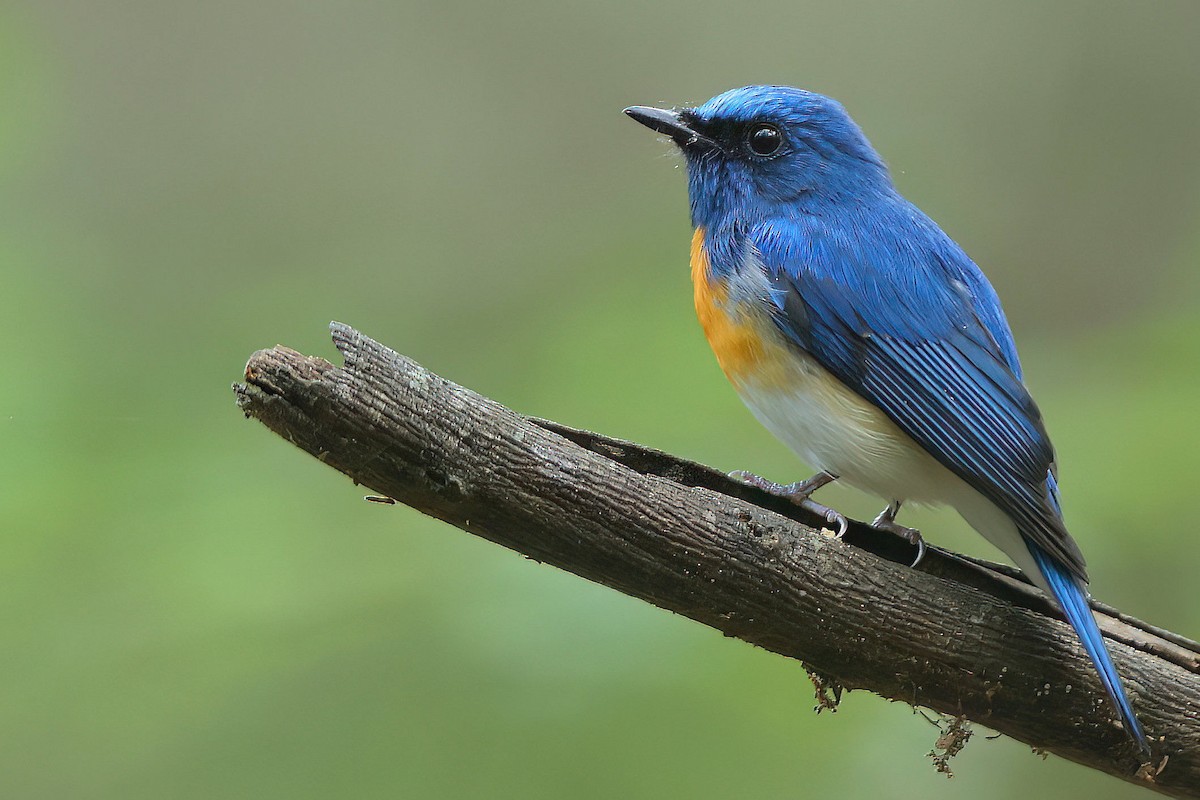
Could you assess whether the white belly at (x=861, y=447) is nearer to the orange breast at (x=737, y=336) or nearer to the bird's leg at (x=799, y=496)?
the orange breast at (x=737, y=336)

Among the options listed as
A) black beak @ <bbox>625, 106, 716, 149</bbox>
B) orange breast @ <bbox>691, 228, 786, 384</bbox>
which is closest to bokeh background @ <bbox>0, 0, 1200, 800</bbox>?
black beak @ <bbox>625, 106, 716, 149</bbox>

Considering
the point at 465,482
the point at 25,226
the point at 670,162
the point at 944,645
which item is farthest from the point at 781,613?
the point at 25,226

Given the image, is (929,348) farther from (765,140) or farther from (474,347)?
(474,347)

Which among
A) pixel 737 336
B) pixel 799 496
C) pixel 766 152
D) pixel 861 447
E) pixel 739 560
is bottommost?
pixel 739 560

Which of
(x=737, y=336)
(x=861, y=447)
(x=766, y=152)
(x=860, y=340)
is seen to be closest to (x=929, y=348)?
(x=860, y=340)

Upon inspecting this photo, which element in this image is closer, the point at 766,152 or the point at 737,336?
the point at 737,336

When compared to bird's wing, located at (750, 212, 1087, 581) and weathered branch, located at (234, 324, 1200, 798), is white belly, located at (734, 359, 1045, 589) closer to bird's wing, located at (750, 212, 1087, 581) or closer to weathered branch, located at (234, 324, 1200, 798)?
bird's wing, located at (750, 212, 1087, 581)

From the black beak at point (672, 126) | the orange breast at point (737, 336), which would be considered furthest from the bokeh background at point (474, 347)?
the orange breast at point (737, 336)

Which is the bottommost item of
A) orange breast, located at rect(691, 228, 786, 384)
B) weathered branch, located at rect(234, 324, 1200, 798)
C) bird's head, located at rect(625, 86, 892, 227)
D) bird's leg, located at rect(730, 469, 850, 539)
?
weathered branch, located at rect(234, 324, 1200, 798)
